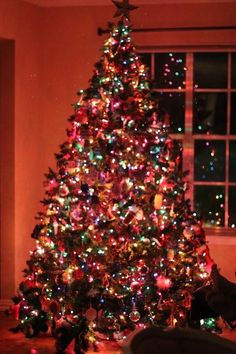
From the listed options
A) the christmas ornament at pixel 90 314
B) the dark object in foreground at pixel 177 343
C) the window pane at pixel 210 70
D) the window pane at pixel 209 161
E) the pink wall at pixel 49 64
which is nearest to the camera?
the dark object in foreground at pixel 177 343

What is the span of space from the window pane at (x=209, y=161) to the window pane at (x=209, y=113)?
135mm

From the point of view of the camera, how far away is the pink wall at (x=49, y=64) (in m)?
5.18

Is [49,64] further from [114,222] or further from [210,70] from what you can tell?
[114,222]

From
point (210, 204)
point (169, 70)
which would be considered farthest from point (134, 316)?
point (169, 70)

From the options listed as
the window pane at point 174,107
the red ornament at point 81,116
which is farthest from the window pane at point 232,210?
the red ornament at point 81,116

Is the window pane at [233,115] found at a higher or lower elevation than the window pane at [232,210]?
higher

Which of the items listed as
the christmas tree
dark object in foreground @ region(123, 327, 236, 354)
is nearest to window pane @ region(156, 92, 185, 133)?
the christmas tree

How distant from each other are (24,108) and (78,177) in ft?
4.36

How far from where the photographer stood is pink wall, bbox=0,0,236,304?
17.0 ft

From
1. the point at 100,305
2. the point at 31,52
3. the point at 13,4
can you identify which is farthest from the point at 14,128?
the point at 100,305

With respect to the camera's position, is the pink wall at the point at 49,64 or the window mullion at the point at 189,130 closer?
the pink wall at the point at 49,64

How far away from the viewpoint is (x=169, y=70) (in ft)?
18.0

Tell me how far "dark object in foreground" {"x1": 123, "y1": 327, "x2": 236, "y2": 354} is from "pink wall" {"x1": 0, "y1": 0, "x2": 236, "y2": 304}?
10.0 feet

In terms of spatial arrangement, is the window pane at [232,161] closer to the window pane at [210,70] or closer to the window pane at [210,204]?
the window pane at [210,204]
